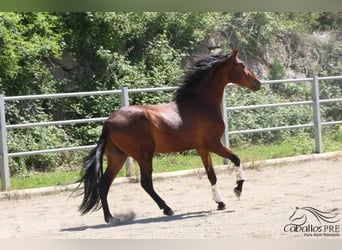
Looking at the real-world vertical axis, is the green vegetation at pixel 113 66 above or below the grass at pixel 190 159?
above

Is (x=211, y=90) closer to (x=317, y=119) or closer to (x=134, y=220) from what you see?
(x=134, y=220)

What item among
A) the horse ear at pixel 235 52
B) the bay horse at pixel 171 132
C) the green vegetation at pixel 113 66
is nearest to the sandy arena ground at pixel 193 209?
the bay horse at pixel 171 132

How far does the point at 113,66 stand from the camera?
10414 mm

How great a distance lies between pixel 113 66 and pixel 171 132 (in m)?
4.81

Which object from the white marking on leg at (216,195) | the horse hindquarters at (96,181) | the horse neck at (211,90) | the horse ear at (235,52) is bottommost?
the white marking on leg at (216,195)

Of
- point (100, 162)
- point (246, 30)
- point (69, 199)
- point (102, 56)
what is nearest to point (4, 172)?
point (69, 199)

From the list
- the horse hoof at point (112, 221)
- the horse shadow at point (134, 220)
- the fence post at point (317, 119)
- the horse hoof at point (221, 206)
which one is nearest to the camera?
the horse shadow at point (134, 220)

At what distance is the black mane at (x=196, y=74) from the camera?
6.14 meters

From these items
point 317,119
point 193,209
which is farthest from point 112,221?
point 317,119

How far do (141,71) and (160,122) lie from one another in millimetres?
4982

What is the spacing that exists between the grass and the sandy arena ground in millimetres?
555

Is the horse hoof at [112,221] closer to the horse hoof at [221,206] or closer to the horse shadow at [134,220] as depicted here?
the horse shadow at [134,220]

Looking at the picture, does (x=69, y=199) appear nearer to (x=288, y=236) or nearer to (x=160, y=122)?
(x=160, y=122)

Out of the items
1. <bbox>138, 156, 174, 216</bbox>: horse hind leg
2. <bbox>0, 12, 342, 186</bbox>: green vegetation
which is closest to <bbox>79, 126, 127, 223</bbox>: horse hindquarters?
<bbox>138, 156, 174, 216</bbox>: horse hind leg
